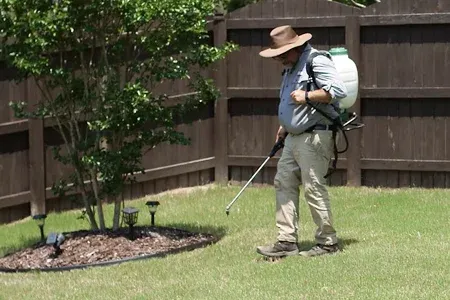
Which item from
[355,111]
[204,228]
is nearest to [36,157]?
[204,228]

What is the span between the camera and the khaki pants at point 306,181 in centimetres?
971

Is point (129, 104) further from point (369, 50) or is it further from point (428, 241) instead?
point (369, 50)

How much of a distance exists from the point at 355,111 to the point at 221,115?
189cm

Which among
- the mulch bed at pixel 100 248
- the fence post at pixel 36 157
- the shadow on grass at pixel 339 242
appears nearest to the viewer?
the shadow on grass at pixel 339 242

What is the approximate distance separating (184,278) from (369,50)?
18.2 ft

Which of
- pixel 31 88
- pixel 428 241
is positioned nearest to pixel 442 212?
pixel 428 241

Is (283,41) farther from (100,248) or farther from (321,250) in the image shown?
(100,248)

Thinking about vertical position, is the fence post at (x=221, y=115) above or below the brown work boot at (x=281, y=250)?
above

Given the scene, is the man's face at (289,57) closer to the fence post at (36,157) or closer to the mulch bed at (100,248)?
the mulch bed at (100,248)

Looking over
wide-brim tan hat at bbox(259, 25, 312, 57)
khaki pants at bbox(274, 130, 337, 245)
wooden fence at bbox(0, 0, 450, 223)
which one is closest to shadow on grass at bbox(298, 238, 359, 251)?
khaki pants at bbox(274, 130, 337, 245)

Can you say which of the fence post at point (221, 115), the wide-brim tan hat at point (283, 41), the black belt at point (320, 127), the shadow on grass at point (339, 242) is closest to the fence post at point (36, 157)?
the fence post at point (221, 115)

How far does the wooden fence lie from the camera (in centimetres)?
1302

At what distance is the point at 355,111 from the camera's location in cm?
1401

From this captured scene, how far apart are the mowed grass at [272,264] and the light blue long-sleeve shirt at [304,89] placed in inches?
45.7
